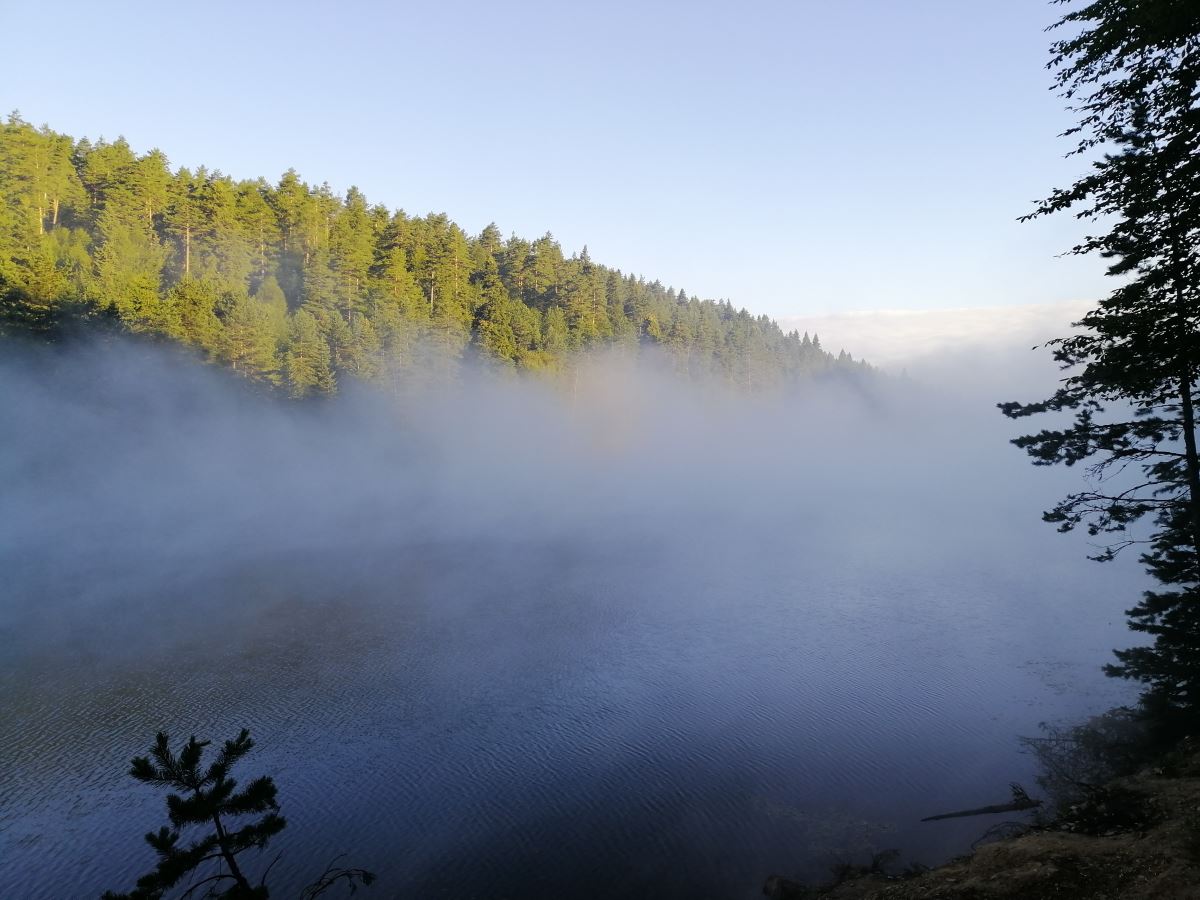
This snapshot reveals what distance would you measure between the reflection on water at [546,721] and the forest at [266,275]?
32.5 meters

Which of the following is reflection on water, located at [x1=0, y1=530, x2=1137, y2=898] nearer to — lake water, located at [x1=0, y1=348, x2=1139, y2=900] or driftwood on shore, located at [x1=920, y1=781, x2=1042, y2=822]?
lake water, located at [x1=0, y1=348, x2=1139, y2=900]

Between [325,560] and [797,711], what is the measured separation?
3782cm

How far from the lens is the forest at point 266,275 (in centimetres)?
6022

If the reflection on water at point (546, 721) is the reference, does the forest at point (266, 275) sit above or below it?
above

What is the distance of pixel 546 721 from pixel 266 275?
72.5 metres

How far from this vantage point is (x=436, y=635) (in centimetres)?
3422

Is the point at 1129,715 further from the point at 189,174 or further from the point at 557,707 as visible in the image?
the point at 189,174

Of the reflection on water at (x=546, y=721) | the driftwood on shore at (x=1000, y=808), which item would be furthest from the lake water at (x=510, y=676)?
the driftwood on shore at (x=1000, y=808)

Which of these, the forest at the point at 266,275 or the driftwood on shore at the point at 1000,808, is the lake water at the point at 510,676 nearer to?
the driftwood on shore at the point at 1000,808

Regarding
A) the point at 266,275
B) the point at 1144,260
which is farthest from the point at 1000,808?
the point at 266,275

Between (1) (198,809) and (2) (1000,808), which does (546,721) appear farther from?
(1) (198,809)

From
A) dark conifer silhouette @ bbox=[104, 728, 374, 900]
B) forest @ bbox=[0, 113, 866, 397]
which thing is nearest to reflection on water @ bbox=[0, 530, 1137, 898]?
dark conifer silhouette @ bbox=[104, 728, 374, 900]

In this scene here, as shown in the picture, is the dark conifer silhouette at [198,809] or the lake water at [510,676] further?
the lake water at [510,676]

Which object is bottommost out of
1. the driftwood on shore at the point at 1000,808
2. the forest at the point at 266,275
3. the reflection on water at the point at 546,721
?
the driftwood on shore at the point at 1000,808
